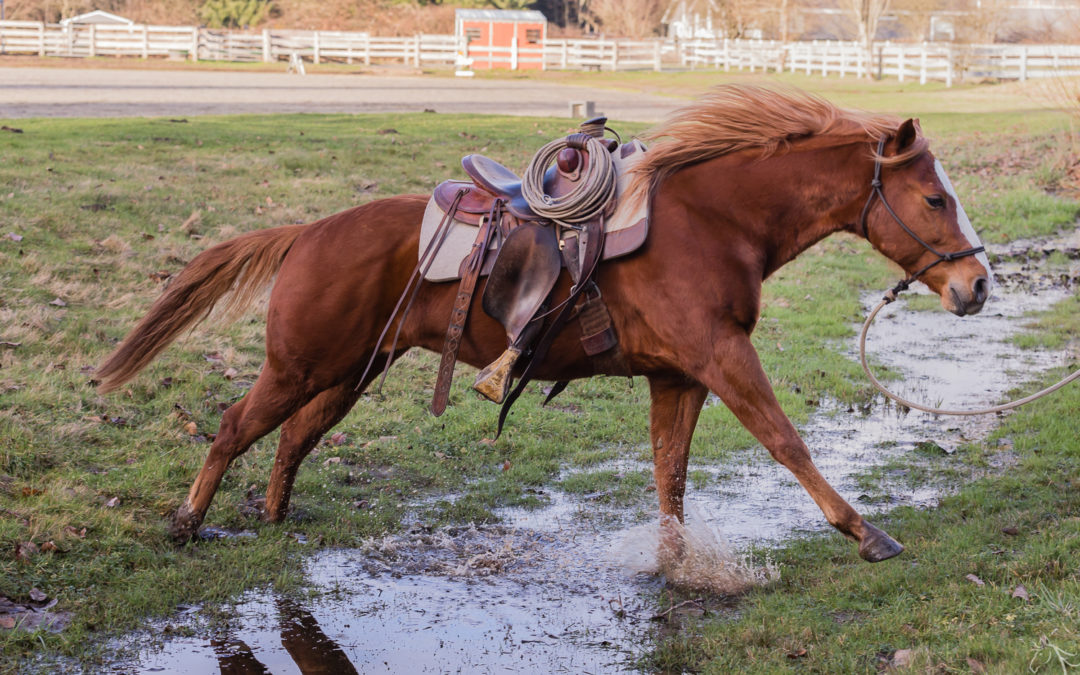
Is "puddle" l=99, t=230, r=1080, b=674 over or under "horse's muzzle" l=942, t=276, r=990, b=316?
under

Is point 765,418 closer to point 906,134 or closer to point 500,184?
point 906,134

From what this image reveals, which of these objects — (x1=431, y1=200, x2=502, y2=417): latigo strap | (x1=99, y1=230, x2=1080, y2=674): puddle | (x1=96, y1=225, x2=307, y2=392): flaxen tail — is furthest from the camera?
(x1=96, y1=225, x2=307, y2=392): flaxen tail

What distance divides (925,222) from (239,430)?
139 inches

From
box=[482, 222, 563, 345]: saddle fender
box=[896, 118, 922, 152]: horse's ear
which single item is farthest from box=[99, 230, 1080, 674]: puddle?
box=[896, 118, 922, 152]: horse's ear

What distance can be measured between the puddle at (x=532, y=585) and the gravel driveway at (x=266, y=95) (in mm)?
11155

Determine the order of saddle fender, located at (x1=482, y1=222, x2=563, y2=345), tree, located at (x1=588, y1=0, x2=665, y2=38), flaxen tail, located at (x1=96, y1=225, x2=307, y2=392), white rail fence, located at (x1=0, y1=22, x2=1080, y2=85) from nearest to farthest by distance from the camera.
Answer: saddle fender, located at (x1=482, y1=222, x2=563, y2=345) < flaxen tail, located at (x1=96, y1=225, x2=307, y2=392) < white rail fence, located at (x1=0, y1=22, x2=1080, y2=85) < tree, located at (x1=588, y1=0, x2=665, y2=38)

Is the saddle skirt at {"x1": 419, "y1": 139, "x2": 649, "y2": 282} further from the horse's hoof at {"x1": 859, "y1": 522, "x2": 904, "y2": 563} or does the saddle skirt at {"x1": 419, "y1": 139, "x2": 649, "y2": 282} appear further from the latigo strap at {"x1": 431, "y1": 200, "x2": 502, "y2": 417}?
the horse's hoof at {"x1": 859, "y1": 522, "x2": 904, "y2": 563}

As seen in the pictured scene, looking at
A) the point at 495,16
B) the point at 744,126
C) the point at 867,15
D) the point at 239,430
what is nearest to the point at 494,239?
the point at 744,126

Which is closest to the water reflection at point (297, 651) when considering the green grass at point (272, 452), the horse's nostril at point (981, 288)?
the green grass at point (272, 452)

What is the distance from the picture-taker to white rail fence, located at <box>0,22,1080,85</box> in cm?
4125

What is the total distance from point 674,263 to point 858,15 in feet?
146

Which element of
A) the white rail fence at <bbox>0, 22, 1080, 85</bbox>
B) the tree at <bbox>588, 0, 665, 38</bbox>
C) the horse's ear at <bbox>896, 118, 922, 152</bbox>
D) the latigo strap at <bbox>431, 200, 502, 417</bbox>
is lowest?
the latigo strap at <bbox>431, 200, 502, 417</bbox>

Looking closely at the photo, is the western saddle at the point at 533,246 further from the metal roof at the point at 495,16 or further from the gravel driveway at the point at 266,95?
the metal roof at the point at 495,16

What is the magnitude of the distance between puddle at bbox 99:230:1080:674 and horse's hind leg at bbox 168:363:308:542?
25.8 inches
